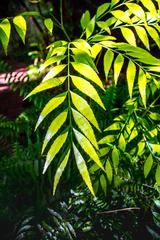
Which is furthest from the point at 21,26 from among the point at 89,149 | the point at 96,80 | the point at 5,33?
the point at 89,149

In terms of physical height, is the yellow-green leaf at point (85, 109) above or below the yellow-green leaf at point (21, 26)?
below

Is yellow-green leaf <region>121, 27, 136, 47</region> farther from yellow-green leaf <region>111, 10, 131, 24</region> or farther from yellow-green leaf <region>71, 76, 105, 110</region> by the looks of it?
yellow-green leaf <region>71, 76, 105, 110</region>

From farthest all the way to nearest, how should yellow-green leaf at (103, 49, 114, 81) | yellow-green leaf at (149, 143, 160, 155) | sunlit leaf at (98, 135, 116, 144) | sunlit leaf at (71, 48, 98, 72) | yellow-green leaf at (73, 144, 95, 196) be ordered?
1. sunlit leaf at (98, 135, 116, 144)
2. yellow-green leaf at (149, 143, 160, 155)
3. yellow-green leaf at (103, 49, 114, 81)
4. sunlit leaf at (71, 48, 98, 72)
5. yellow-green leaf at (73, 144, 95, 196)

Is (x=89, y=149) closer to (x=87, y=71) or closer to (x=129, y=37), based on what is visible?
(x=87, y=71)

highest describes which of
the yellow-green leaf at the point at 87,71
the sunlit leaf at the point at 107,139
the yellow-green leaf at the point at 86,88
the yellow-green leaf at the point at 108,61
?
the yellow-green leaf at the point at 108,61

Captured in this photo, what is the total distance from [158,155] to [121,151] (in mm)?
148

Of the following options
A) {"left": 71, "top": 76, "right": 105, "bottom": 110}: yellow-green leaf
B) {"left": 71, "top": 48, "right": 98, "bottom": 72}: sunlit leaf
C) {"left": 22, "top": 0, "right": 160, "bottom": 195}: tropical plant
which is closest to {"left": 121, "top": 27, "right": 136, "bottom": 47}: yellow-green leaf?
{"left": 22, "top": 0, "right": 160, "bottom": 195}: tropical plant

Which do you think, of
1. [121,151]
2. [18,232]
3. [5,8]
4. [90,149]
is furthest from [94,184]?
[5,8]

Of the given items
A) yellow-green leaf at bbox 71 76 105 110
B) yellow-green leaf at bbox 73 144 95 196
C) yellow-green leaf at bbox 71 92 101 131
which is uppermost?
yellow-green leaf at bbox 71 76 105 110

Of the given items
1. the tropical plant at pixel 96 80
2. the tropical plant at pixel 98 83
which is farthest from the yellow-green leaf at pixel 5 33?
the tropical plant at pixel 98 83

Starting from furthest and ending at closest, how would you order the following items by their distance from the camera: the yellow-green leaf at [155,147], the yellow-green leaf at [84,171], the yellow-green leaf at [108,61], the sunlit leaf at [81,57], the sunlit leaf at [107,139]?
1. the sunlit leaf at [107,139]
2. the yellow-green leaf at [155,147]
3. the yellow-green leaf at [108,61]
4. the sunlit leaf at [81,57]
5. the yellow-green leaf at [84,171]

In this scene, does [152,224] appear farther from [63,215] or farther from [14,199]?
[14,199]

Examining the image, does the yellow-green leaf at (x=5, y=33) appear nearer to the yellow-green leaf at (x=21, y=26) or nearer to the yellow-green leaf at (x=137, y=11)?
the yellow-green leaf at (x=21, y=26)

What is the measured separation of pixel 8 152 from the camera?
2.64 meters
